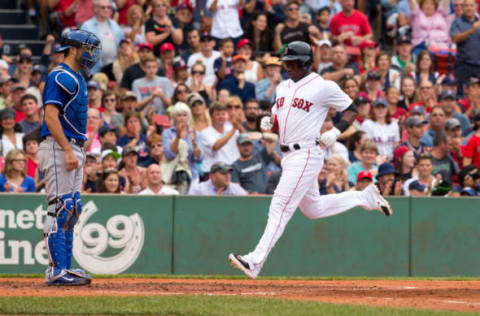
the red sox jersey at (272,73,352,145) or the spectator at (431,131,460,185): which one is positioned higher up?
the red sox jersey at (272,73,352,145)

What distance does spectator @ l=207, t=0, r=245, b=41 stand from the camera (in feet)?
57.2

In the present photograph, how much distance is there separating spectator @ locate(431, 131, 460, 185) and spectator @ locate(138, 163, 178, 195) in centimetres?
398

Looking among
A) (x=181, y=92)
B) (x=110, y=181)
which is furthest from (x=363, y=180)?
(x=181, y=92)

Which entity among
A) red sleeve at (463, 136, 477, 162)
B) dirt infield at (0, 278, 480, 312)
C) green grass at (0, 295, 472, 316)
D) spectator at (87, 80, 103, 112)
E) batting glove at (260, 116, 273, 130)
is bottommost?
dirt infield at (0, 278, 480, 312)

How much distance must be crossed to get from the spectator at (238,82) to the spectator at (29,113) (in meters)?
Answer: 3.38

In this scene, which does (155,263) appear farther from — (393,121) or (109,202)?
(393,121)

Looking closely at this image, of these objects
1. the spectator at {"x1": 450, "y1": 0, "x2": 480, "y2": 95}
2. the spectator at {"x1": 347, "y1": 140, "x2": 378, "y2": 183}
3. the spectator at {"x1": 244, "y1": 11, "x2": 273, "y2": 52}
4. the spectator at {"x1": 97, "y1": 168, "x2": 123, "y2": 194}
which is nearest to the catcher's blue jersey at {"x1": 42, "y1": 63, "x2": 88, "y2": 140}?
the spectator at {"x1": 97, "y1": 168, "x2": 123, "y2": 194}

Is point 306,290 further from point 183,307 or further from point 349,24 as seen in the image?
point 349,24

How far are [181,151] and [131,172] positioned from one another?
0.84 m

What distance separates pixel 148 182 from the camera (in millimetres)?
12828

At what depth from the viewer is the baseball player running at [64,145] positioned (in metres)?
8.66

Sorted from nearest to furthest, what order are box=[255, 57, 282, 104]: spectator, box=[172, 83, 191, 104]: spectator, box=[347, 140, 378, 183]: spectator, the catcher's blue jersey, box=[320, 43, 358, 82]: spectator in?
the catcher's blue jersey < box=[347, 140, 378, 183]: spectator < box=[172, 83, 191, 104]: spectator < box=[255, 57, 282, 104]: spectator < box=[320, 43, 358, 82]: spectator

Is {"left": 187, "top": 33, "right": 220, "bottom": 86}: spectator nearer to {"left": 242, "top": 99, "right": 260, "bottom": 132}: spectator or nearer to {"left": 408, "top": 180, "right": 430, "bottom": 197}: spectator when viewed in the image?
{"left": 242, "top": 99, "right": 260, "bottom": 132}: spectator

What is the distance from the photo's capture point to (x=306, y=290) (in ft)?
30.4
